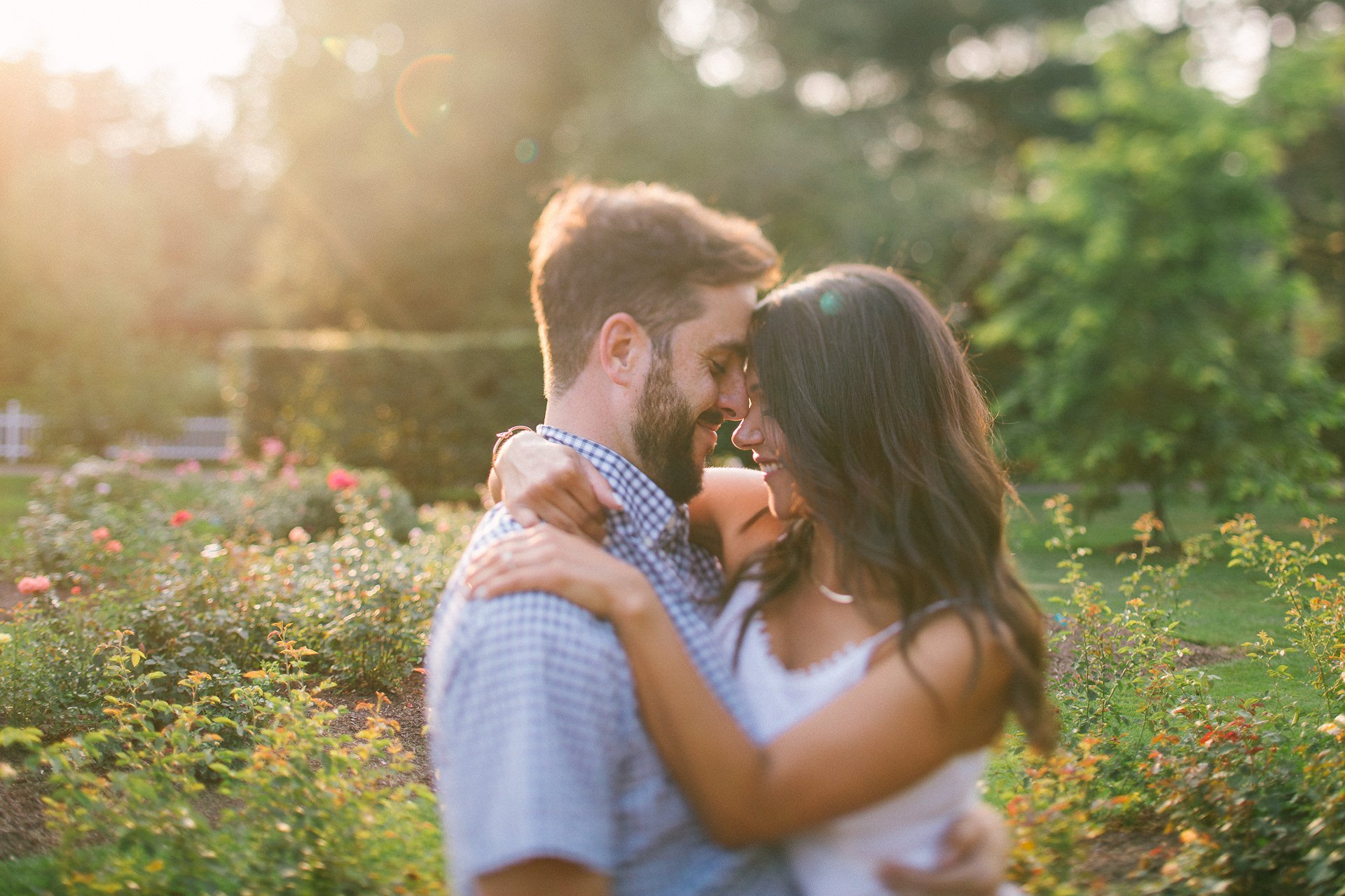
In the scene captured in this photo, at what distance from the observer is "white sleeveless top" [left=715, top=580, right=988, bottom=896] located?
1.87 metres

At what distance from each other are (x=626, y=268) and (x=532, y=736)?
4.21 feet

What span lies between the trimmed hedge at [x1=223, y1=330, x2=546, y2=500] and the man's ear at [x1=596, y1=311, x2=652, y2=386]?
32.7ft

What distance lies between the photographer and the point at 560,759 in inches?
65.0

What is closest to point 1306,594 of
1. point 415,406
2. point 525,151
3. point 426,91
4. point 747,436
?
point 747,436

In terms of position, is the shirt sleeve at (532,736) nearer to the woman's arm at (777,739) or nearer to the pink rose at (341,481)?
the woman's arm at (777,739)

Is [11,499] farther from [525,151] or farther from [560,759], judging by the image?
[525,151]

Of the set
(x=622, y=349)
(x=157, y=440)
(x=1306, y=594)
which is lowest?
(x=1306, y=594)

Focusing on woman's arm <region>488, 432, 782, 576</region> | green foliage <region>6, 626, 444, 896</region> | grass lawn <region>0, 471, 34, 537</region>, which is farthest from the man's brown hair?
grass lawn <region>0, 471, 34, 537</region>

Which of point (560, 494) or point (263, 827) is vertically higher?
point (560, 494)

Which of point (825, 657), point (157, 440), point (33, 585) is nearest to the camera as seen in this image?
point (825, 657)

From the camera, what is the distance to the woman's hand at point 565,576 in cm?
179

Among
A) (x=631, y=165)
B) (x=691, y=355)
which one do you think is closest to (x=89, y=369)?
(x=631, y=165)

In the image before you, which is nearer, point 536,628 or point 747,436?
point 536,628

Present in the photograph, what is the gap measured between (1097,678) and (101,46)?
3062cm
